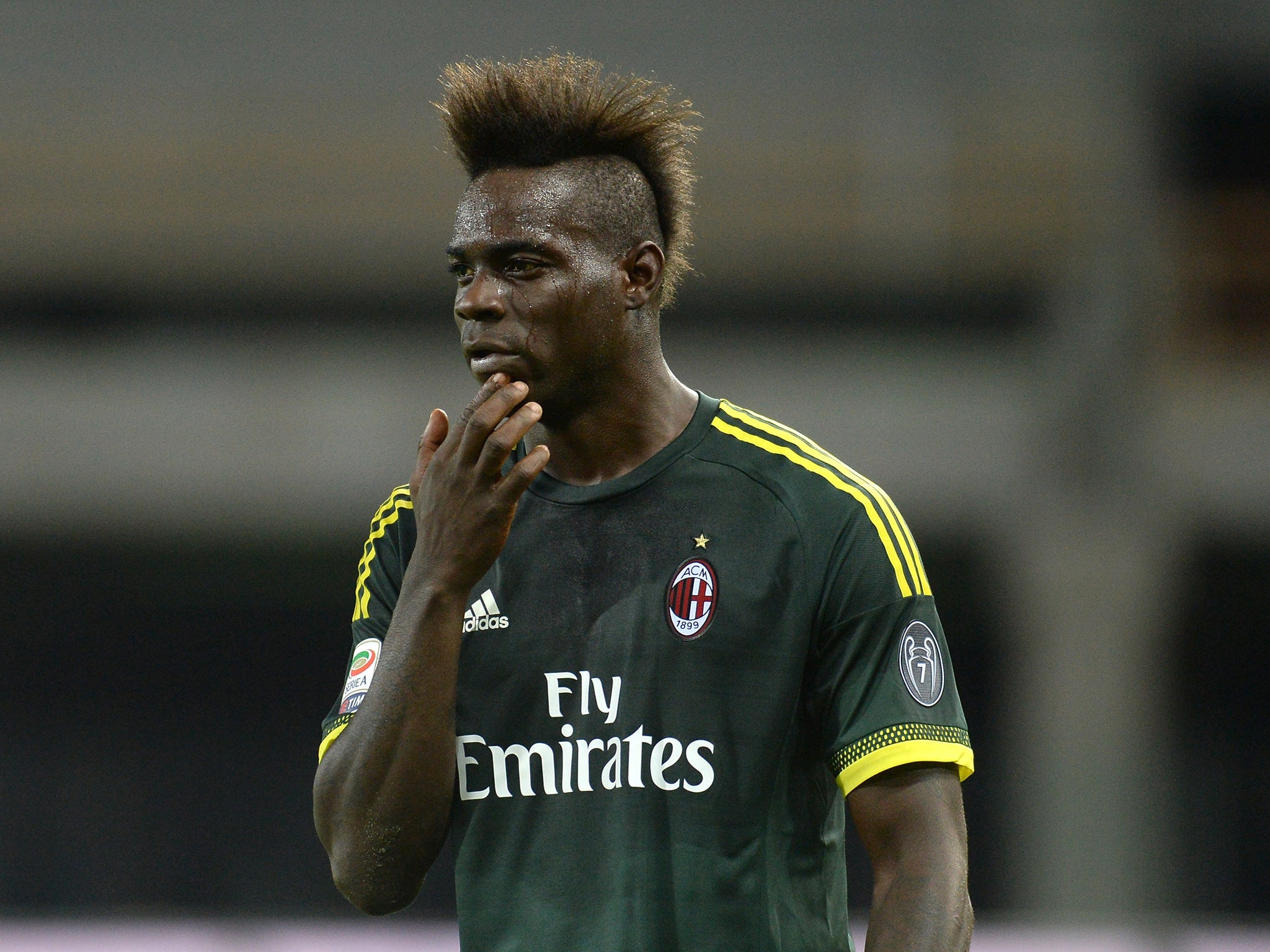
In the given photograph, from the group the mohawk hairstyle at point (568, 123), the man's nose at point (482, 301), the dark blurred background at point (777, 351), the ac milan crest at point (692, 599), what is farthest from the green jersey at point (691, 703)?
the dark blurred background at point (777, 351)

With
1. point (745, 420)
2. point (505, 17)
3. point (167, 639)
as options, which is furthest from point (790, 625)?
point (167, 639)

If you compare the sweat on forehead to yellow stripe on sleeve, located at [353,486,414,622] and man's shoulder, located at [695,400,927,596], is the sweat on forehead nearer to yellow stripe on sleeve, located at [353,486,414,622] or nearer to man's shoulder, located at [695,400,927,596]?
man's shoulder, located at [695,400,927,596]

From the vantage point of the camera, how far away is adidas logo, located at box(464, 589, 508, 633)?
279 centimetres

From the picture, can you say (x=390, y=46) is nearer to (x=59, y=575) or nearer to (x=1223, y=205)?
(x=59, y=575)

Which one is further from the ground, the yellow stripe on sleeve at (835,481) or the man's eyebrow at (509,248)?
the man's eyebrow at (509,248)

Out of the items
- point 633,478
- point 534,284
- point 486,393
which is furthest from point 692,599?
point 534,284

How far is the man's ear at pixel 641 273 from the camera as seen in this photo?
111 inches

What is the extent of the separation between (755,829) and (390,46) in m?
10.9

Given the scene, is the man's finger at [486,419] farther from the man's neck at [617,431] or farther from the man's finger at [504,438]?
the man's neck at [617,431]

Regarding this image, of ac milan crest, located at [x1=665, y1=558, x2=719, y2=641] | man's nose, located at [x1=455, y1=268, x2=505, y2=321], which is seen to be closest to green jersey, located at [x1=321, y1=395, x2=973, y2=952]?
ac milan crest, located at [x1=665, y1=558, x2=719, y2=641]

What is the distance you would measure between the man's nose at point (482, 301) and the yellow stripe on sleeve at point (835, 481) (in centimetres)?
47

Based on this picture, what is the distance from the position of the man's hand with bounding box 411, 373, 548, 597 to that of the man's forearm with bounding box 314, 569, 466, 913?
0.05 meters

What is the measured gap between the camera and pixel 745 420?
2902 millimetres

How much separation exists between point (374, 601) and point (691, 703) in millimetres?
668
